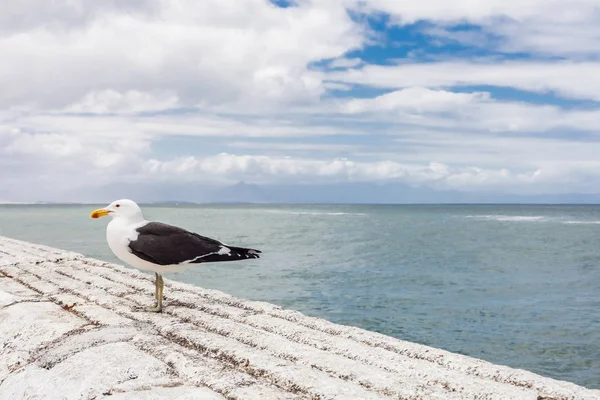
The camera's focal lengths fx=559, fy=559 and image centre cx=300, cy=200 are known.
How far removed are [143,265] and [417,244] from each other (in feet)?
105

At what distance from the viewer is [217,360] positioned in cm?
444

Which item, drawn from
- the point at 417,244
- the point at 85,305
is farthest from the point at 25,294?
the point at 417,244

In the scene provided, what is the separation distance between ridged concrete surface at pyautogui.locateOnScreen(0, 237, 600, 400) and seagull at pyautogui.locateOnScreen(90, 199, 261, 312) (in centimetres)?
54

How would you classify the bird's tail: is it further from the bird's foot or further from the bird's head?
the bird's head

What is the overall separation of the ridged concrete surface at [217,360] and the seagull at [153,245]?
541 mm

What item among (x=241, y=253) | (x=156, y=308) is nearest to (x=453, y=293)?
(x=241, y=253)

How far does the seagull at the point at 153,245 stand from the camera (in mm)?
5988

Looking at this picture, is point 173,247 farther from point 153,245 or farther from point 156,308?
point 156,308

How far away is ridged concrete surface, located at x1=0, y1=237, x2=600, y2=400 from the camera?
3.85 m

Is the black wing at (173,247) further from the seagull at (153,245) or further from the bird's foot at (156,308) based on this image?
the bird's foot at (156,308)

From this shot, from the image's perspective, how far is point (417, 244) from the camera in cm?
3675

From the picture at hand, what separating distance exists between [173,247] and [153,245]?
0.72 feet

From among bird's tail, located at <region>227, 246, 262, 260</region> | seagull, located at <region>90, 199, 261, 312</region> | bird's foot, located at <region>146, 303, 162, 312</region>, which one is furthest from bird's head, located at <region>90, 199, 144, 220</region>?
bird's tail, located at <region>227, 246, 262, 260</region>

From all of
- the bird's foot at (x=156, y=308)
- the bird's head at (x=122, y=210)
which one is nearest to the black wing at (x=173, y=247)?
the bird's head at (x=122, y=210)
